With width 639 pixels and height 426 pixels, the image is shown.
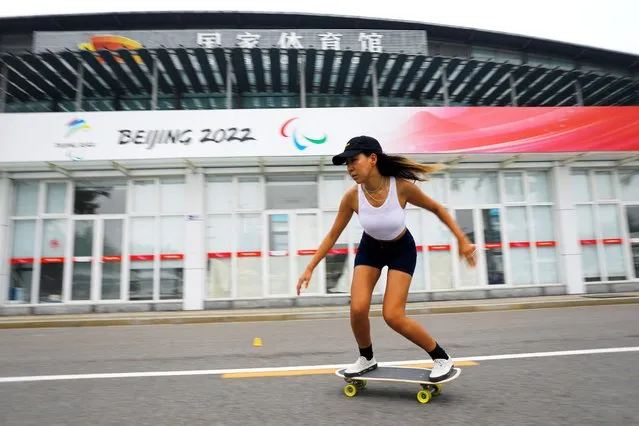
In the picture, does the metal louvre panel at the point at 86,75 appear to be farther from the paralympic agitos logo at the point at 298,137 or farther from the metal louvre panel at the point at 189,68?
the paralympic agitos logo at the point at 298,137

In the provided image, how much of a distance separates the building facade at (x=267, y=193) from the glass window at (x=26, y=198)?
0.05 meters

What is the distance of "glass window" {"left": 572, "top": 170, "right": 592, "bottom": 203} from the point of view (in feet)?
42.0

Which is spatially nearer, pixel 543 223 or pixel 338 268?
pixel 338 268

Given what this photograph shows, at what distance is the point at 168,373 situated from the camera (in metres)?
3.88

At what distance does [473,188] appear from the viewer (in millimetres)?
12633

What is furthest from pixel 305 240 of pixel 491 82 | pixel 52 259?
pixel 491 82

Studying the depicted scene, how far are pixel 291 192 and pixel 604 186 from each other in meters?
10.6

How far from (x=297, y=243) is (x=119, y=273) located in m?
5.48

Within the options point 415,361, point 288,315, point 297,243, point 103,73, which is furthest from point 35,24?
point 415,361

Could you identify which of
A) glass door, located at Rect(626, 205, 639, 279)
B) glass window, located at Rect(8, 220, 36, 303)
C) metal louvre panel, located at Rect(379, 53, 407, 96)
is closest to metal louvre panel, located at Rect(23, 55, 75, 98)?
glass window, located at Rect(8, 220, 36, 303)

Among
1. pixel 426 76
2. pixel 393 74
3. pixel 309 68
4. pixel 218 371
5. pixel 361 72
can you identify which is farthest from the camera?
pixel 426 76

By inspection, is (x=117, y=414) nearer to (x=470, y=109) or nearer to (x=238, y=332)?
(x=238, y=332)

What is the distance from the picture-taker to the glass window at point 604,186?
12.9 metres

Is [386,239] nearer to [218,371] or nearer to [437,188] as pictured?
[218,371]
